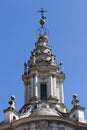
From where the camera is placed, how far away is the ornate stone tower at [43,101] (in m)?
58.6

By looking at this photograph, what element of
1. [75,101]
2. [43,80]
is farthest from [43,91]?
[75,101]

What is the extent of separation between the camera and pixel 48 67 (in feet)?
230

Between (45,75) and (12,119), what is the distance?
11.2 meters

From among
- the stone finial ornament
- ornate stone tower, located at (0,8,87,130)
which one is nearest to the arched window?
ornate stone tower, located at (0,8,87,130)

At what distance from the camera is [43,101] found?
217 feet

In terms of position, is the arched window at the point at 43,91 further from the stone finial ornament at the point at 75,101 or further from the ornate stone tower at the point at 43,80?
the stone finial ornament at the point at 75,101

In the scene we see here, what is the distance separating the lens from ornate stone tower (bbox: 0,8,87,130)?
58.6m

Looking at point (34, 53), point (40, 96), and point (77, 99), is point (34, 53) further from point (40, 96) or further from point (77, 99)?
point (77, 99)

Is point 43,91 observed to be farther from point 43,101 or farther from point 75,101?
point 75,101

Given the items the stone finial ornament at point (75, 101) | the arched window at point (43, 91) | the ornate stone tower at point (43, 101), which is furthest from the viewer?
the arched window at point (43, 91)

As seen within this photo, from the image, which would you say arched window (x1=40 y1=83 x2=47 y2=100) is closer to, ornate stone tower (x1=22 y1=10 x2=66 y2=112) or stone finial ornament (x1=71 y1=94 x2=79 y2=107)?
ornate stone tower (x1=22 y1=10 x2=66 y2=112)

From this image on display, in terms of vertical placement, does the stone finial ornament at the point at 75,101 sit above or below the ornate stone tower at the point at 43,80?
below

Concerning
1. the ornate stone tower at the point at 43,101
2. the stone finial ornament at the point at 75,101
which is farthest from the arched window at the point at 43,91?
the stone finial ornament at the point at 75,101

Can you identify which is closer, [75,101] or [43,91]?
[75,101]
